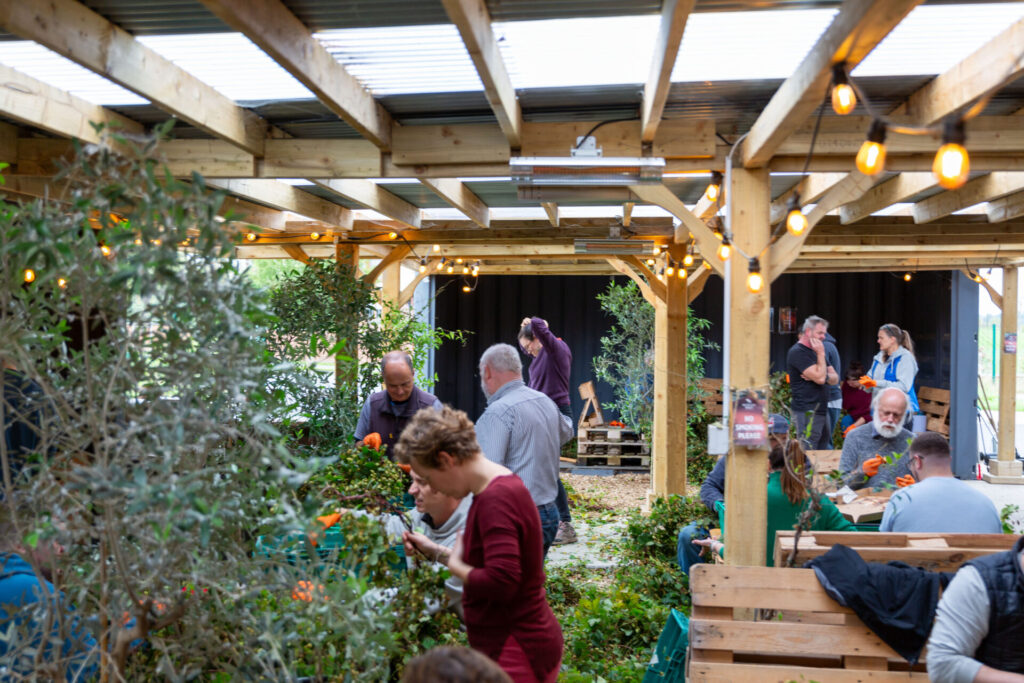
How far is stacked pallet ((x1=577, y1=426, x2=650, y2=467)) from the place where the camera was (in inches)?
469

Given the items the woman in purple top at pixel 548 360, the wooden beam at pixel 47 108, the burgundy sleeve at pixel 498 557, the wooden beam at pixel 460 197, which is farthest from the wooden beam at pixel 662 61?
the woman in purple top at pixel 548 360

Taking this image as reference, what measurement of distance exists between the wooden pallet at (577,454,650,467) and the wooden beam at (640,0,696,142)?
8.04 m

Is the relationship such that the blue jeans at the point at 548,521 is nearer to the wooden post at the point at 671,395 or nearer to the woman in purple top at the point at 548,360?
the woman in purple top at the point at 548,360

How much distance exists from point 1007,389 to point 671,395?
19.7ft

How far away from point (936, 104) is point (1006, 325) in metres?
9.03

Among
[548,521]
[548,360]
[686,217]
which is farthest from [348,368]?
[686,217]

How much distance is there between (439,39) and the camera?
3451mm

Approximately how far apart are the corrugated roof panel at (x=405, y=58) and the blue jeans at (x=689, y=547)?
2.94 metres

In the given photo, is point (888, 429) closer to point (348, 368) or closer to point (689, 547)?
point (689, 547)

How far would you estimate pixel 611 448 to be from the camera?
12008mm

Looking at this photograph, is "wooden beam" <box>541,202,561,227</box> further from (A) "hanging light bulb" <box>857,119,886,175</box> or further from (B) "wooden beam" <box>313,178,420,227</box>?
(A) "hanging light bulb" <box>857,119,886,175</box>

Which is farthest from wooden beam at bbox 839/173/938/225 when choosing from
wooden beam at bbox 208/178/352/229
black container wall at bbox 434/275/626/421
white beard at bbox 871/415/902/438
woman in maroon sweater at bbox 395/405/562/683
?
black container wall at bbox 434/275/626/421

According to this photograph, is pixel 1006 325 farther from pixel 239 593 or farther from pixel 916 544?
pixel 239 593

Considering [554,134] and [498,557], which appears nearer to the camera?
[498,557]
